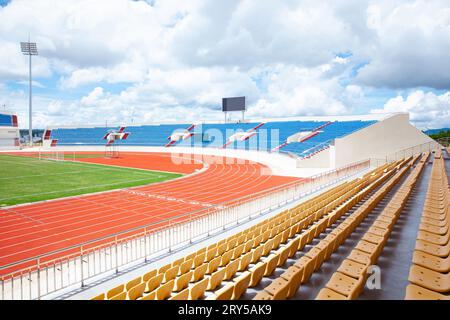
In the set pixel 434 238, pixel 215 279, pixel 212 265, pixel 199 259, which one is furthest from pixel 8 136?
pixel 434 238

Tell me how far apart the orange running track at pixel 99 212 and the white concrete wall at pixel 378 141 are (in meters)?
7.92

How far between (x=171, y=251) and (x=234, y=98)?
47289 millimetres

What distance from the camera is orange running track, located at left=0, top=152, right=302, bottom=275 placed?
9.44 meters

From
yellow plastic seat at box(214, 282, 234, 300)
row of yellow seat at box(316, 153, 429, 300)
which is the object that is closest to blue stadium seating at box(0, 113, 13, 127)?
yellow plastic seat at box(214, 282, 234, 300)

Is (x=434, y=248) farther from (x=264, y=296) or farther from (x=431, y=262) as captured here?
(x=264, y=296)

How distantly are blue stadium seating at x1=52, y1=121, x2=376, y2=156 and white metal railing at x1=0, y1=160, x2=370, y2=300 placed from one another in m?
14.5

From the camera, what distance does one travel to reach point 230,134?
156 ft

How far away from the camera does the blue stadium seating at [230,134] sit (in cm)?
3344

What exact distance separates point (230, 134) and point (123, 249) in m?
40.1

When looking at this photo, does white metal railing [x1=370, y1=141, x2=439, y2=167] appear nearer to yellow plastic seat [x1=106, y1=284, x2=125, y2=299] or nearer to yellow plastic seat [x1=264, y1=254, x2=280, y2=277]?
yellow plastic seat [x1=264, y1=254, x2=280, y2=277]

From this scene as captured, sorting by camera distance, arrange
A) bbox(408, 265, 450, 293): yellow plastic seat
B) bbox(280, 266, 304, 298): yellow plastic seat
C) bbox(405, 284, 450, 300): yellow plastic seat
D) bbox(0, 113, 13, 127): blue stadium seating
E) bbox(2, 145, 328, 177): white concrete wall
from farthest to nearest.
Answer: bbox(0, 113, 13, 127): blue stadium seating → bbox(2, 145, 328, 177): white concrete wall → bbox(280, 266, 304, 298): yellow plastic seat → bbox(408, 265, 450, 293): yellow plastic seat → bbox(405, 284, 450, 300): yellow plastic seat

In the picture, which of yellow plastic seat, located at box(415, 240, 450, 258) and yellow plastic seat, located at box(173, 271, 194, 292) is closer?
yellow plastic seat, located at box(415, 240, 450, 258)

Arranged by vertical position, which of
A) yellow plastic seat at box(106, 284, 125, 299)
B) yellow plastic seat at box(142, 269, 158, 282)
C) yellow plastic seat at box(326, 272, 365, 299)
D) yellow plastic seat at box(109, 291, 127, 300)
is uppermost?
yellow plastic seat at box(326, 272, 365, 299)
